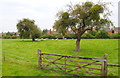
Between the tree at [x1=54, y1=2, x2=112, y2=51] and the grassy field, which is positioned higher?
the tree at [x1=54, y1=2, x2=112, y2=51]

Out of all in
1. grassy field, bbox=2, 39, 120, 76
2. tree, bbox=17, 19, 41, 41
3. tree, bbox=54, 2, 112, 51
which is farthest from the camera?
tree, bbox=17, 19, 41, 41

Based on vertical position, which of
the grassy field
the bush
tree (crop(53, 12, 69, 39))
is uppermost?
tree (crop(53, 12, 69, 39))

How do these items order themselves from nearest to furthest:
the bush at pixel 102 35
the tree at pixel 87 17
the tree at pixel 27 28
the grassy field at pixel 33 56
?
1. the grassy field at pixel 33 56
2. the tree at pixel 87 17
3. the tree at pixel 27 28
4. the bush at pixel 102 35

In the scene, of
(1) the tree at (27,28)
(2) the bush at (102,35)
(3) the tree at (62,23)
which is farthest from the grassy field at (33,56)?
(2) the bush at (102,35)

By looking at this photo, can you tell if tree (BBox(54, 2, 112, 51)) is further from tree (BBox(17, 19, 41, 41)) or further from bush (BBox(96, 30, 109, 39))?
bush (BBox(96, 30, 109, 39))

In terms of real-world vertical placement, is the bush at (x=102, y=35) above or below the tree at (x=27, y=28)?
below

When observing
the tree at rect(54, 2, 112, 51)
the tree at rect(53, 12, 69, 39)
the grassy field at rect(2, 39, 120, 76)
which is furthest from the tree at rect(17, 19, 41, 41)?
the tree at rect(54, 2, 112, 51)

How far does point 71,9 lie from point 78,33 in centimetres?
479

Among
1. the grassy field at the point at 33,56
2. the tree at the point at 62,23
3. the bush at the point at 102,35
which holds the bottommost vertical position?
the grassy field at the point at 33,56

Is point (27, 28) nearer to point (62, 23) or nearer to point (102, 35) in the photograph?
point (62, 23)

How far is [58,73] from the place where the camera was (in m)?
9.77

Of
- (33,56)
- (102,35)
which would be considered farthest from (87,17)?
(102,35)

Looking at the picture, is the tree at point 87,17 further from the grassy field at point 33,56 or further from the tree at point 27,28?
the tree at point 27,28

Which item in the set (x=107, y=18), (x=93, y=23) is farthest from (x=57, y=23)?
(x=107, y=18)
